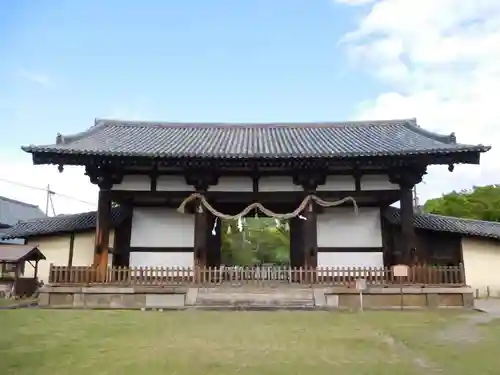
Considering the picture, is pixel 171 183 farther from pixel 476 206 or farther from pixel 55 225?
pixel 476 206

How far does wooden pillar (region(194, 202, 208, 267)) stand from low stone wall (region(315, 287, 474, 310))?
12.3 feet

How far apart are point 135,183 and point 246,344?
878cm

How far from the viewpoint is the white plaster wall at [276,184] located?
14398 millimetres

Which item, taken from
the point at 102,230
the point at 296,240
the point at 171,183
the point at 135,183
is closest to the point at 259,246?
the point at 296,240

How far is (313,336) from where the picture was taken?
7.51m

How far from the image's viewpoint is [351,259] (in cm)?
1459

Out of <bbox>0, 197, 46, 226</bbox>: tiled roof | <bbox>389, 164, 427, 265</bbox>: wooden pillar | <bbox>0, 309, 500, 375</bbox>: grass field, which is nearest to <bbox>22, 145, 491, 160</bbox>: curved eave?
<bbox>389, 164, 427, 265</bbox>: wooden pillar

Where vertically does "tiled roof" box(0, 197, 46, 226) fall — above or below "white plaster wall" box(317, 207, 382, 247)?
above

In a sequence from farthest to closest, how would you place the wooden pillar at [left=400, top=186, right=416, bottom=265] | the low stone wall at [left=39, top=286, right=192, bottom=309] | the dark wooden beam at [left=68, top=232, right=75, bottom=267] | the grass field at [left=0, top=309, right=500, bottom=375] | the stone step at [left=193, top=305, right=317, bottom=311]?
the dark wooden beam at [left=68, top=232, right=75, bottom=267]
the wooden pillar at [left=400, top=186, right=416, bottom=265]
the low stone wall at [left=39, top=286, right=192, bottom=309]
the stone step at [left=193, top=305, right=317, bottom=311]
the grass field at [left=0, top=309, right=500, bottom=375]

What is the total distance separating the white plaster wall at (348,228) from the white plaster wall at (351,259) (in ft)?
1.00

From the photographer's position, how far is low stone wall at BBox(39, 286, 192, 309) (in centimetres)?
1214

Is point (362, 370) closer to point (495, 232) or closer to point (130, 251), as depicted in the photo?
point (130, 251)

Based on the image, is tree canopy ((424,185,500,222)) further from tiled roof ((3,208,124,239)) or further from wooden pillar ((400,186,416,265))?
tiled roof ((3,208,124,239))

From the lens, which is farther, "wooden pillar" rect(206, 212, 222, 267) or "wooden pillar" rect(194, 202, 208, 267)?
"wooden pillar" rect(206, 212, 222, 267)
